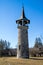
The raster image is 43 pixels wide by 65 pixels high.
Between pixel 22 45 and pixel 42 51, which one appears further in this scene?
pixel 42 51

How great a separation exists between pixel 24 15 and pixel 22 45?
25.0 ft

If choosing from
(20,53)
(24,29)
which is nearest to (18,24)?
(24,29)

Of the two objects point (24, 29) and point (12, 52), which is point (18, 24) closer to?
point (24, 29)

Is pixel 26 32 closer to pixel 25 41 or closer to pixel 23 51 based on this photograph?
pixel 25 41

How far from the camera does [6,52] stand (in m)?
56.3

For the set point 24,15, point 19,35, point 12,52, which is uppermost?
point 24,15

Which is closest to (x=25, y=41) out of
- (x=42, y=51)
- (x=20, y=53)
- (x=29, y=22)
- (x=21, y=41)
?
(x=21, y=41)

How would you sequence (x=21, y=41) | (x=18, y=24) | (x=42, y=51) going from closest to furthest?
1. (x=21, y=41)
2. (x=18, y=24)
3. (x=42, y=51)

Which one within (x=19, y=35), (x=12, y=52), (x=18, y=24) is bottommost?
(x=12, y=52)

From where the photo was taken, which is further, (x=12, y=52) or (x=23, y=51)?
(x=12, y=52)

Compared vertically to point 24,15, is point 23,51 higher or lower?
lower

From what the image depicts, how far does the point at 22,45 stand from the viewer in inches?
1213

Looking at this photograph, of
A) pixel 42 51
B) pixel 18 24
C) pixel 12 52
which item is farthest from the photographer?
pixel 12 52

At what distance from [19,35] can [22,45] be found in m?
2.30
